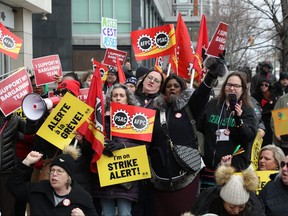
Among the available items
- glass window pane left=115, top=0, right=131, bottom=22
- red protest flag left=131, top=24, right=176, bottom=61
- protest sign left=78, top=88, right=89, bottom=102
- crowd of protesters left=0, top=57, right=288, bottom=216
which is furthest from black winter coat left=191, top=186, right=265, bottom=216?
glass window pane left=115, top=0, right=131, bottom=22

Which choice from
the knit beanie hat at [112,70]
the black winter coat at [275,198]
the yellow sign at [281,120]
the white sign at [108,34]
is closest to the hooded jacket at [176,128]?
the black winter coat at [275,198]

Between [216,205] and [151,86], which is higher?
[151,86]

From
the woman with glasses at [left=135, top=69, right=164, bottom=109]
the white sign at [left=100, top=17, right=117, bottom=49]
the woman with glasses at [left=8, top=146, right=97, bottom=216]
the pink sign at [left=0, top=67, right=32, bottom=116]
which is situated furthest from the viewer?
the white sign at [left=100, top=17, right=117, bottom=49]

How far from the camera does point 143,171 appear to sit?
5.77m

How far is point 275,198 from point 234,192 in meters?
0.74

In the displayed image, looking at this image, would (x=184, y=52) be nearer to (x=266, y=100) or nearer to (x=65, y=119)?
(x=266, y=100)

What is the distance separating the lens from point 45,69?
7.61m

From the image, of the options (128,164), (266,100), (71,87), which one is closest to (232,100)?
(128,164)

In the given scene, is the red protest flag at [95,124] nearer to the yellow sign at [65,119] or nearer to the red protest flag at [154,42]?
the yellow sign at [65,119]

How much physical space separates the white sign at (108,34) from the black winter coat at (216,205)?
26.8ft

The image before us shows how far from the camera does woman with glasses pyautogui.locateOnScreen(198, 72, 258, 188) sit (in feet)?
18.6

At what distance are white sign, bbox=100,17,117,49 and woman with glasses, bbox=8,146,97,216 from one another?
780 cm

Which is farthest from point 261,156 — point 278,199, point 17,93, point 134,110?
point 17,93

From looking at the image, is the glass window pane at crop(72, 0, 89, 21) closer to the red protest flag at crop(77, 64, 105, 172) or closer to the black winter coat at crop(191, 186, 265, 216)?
the red protest flag at crop(77, 64, 105, 172)
